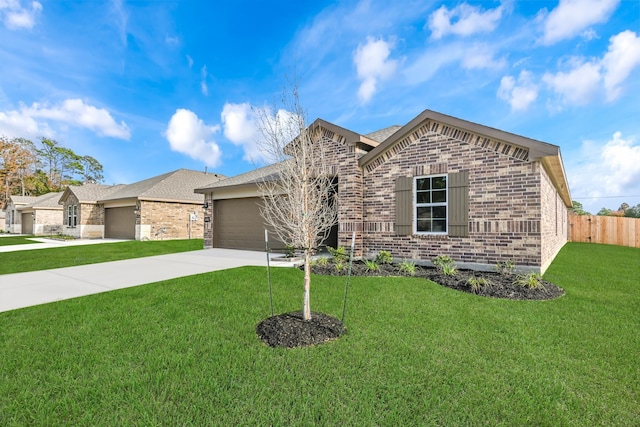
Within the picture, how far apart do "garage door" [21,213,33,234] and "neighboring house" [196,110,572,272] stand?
124 ft

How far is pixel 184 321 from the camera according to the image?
169 inches

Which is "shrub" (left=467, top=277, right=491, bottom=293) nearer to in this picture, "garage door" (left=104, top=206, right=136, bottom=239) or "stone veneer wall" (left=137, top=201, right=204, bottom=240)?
"stone veneer wall" (left=137, top=201, right=204, bottom=240)

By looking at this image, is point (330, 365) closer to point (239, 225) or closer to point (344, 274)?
point (344, 274)

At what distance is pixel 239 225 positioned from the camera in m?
13.8

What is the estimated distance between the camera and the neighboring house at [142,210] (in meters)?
20.0

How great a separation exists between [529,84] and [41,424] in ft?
43.4

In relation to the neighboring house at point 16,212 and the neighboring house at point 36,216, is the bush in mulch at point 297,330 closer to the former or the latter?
the neighboring house at point 36,216

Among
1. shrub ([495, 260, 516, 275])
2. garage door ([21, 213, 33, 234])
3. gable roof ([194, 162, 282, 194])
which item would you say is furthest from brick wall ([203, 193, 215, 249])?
garage door ([21, 213, 33, 234])

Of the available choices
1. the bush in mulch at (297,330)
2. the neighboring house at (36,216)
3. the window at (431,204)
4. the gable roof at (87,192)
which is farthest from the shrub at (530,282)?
the neighboring house at (36,216)

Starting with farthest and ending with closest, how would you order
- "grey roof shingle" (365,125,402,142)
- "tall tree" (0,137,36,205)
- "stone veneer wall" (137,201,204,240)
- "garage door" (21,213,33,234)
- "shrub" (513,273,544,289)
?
"tall tree" (0,137,36,205) → "garage door" (21,213,33,234) → "stone veneer wall" (137,201,204,240) → "grey roof shingle" (365,125,402,142) → "shrub" (513,273,544,289)

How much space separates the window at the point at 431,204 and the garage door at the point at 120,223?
65.9 ft

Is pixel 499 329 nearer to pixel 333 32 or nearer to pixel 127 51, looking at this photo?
pixel 333 32

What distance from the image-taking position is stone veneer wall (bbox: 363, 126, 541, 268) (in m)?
7.20

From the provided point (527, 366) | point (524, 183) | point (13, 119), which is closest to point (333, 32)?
point (524, 183)
